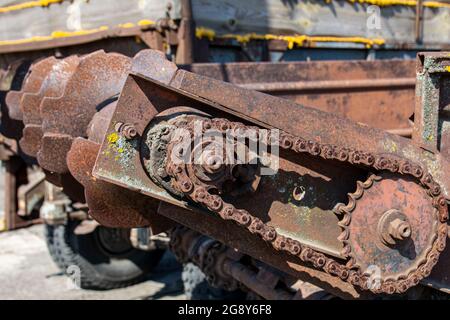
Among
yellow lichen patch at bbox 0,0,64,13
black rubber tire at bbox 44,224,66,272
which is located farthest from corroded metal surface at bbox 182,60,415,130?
black rubber tire at bbox 44,224,66,272

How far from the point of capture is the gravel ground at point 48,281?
5.97 meters

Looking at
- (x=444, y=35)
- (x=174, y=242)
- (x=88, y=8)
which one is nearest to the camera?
(x=174, y=242)

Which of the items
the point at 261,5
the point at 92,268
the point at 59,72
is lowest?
the point at 92,268

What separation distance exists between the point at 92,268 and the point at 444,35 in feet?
12.9

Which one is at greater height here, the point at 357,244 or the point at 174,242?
the point at 357,244

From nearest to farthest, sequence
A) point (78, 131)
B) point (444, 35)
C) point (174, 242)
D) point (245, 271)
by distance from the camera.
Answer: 1. point (78, 131)
2. point (245, 271)
3. point (174, 242)
4. point (444, 35)

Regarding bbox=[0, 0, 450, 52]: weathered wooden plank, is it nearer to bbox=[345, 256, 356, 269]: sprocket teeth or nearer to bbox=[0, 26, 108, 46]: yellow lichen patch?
bbox=[0, 26, 108, 46]: yellow lichen patch

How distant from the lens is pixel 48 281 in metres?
6.32

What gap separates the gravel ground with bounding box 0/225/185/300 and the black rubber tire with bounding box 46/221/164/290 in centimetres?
12

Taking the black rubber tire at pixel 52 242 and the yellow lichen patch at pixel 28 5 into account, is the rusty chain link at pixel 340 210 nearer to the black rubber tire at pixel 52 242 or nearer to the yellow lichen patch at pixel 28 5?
the yellow lichen patch at pixel 28 5

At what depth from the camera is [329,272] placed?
2617mm

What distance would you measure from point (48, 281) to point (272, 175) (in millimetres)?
4307
